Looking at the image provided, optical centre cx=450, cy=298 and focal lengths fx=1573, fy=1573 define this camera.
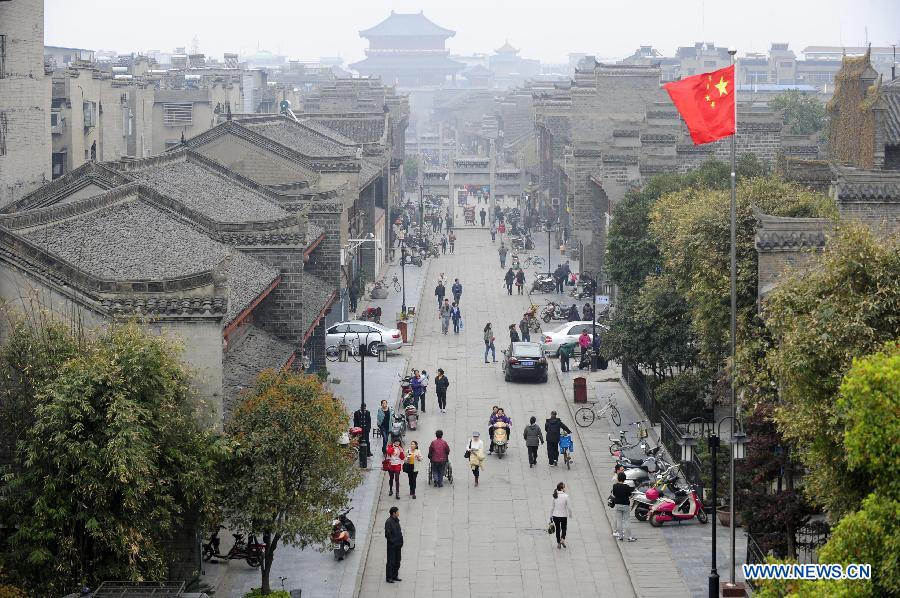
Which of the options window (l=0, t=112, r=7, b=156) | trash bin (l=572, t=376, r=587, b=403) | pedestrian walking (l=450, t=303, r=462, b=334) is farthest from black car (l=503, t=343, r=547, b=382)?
window (l=0, t=112, r=7, b=156)

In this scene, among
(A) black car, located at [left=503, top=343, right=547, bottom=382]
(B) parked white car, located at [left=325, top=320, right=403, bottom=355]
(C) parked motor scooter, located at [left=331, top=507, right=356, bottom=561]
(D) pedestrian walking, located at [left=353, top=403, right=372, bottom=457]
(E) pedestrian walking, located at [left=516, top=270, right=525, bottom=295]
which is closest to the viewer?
(C) parked motor scooter, located at [left=331, top=507, right=356, bottom=561]

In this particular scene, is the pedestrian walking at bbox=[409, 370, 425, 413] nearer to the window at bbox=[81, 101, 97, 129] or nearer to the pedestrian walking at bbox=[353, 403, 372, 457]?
the pedestrian walking at bbox=[353, 403, 372, 457]

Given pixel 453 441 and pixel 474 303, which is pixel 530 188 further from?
pixel 453 441

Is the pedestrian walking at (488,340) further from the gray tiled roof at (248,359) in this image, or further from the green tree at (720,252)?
the gray tiled roof at (248,359)

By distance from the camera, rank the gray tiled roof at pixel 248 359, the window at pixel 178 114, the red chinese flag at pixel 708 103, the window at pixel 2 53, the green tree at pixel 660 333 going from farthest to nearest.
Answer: the window at pixel 178 114
the window at pixel 2 53
the green tree at pixel 660 333
the gray tiled roof at pixel 248 359
the red chinese flag at pixel 708 103

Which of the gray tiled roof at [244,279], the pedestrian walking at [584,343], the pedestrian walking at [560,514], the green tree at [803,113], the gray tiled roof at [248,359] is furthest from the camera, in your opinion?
the green tree at [803,113]

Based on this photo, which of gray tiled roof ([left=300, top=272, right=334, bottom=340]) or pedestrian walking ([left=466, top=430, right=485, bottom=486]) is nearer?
pedestrian walking ([left=466, top=430, right=485, bottom=486])

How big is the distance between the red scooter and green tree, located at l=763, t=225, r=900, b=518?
8068 mm

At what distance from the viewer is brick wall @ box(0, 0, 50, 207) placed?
1673 inches

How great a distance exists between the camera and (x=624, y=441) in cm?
3800

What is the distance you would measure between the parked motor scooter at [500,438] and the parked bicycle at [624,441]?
8.36 feet

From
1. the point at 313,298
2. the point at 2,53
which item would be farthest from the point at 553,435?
the point at 2,53

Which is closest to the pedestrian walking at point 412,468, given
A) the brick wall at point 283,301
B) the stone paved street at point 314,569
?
the stone paved street at point 314,569

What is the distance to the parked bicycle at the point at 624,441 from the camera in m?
37.4
